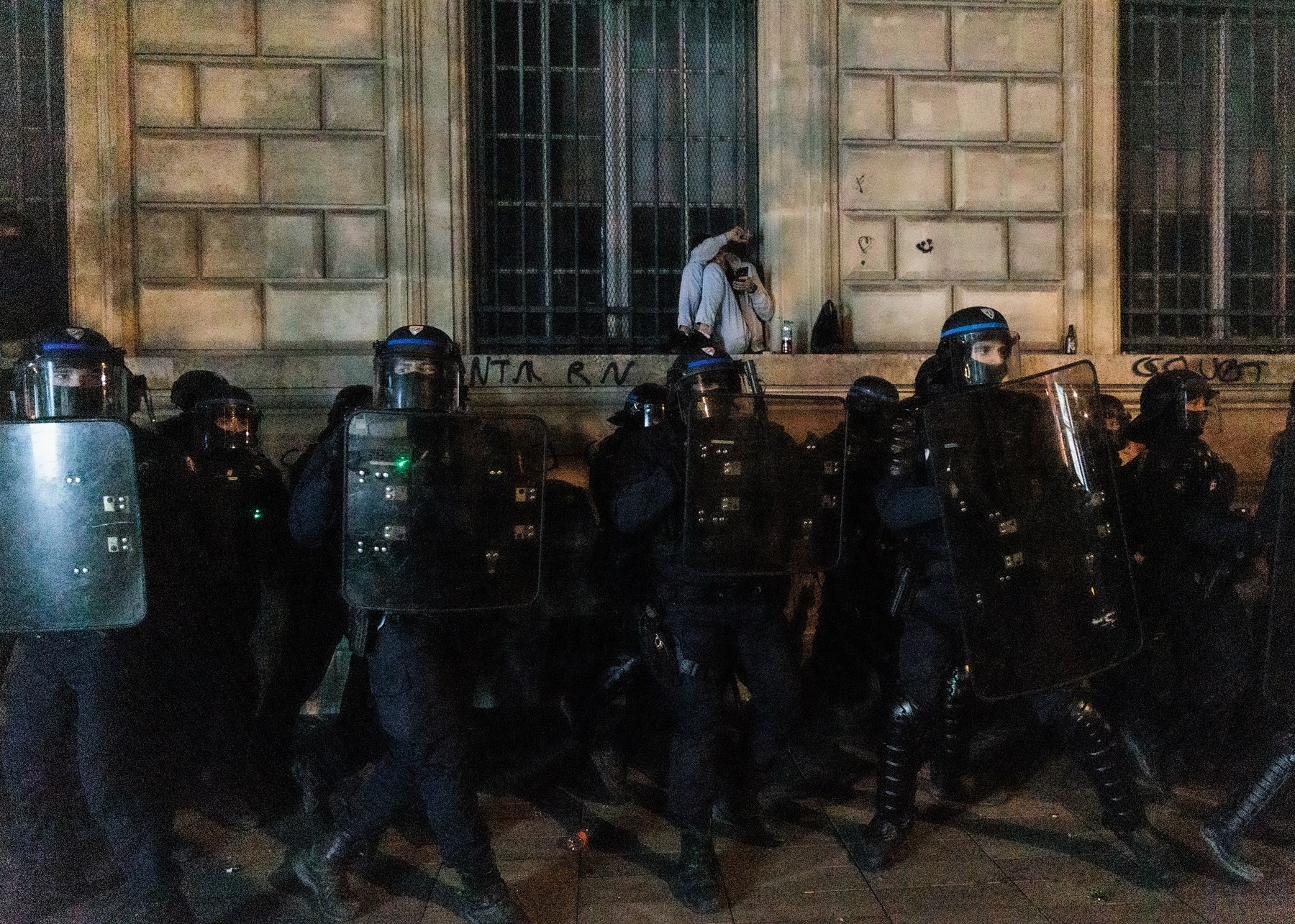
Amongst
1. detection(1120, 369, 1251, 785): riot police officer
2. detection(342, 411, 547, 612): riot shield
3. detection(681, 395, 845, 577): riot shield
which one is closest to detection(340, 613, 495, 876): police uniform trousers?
detection(342, 411, 547, 612): riot shield

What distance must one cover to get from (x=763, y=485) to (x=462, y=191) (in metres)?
3.45

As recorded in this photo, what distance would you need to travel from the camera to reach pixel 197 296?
5984 mm

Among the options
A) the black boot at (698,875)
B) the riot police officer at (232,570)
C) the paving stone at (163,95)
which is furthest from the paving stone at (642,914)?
the paving stone at (163,95)

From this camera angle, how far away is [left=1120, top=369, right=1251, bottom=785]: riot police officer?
13.9 feet

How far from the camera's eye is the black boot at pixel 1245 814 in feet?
11.7

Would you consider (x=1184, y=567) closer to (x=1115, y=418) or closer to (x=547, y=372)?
(x=1115, y=418)

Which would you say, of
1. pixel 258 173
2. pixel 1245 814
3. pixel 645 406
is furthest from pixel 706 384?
pixel 258 173

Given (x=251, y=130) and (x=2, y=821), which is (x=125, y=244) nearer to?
(x=251, y=130)

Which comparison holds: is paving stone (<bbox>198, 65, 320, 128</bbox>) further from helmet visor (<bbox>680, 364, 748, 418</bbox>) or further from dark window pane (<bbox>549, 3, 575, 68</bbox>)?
helmet visor (<bbox>680, 364, 748, 418</bbox>)

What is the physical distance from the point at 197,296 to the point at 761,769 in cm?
460

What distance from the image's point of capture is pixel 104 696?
312 cm

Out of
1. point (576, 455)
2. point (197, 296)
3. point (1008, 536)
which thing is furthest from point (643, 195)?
point (1008, 536)

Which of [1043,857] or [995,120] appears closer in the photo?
[1043,857]

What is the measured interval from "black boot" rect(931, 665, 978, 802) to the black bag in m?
2.57
